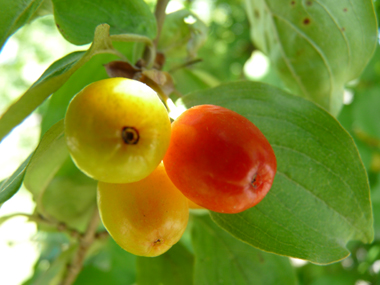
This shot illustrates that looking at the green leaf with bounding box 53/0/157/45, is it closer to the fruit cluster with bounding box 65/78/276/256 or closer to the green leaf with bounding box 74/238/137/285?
the fruit cluster with bounding box 65/78/276/256

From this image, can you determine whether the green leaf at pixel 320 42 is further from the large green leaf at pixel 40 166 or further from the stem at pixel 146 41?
the large green leaf at pixel 40 166

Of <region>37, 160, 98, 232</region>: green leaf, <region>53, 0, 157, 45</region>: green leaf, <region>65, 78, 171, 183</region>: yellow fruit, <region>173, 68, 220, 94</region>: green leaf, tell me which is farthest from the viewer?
<region>173, 68, 220, 94</region>: green leaf

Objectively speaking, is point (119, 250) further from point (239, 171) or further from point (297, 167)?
point (239, 171)

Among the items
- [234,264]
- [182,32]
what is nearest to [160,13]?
[182,32]

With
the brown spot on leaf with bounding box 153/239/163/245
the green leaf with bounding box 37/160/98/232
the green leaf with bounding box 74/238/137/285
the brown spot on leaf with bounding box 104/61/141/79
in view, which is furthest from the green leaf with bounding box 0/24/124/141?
the green leaf with bounding box 74/238/137/285

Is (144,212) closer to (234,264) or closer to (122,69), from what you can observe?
(122,69)

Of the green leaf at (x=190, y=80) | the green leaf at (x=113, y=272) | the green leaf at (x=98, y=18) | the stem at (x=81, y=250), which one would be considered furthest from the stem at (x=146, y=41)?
the green leaf at (x=113, y=272)
